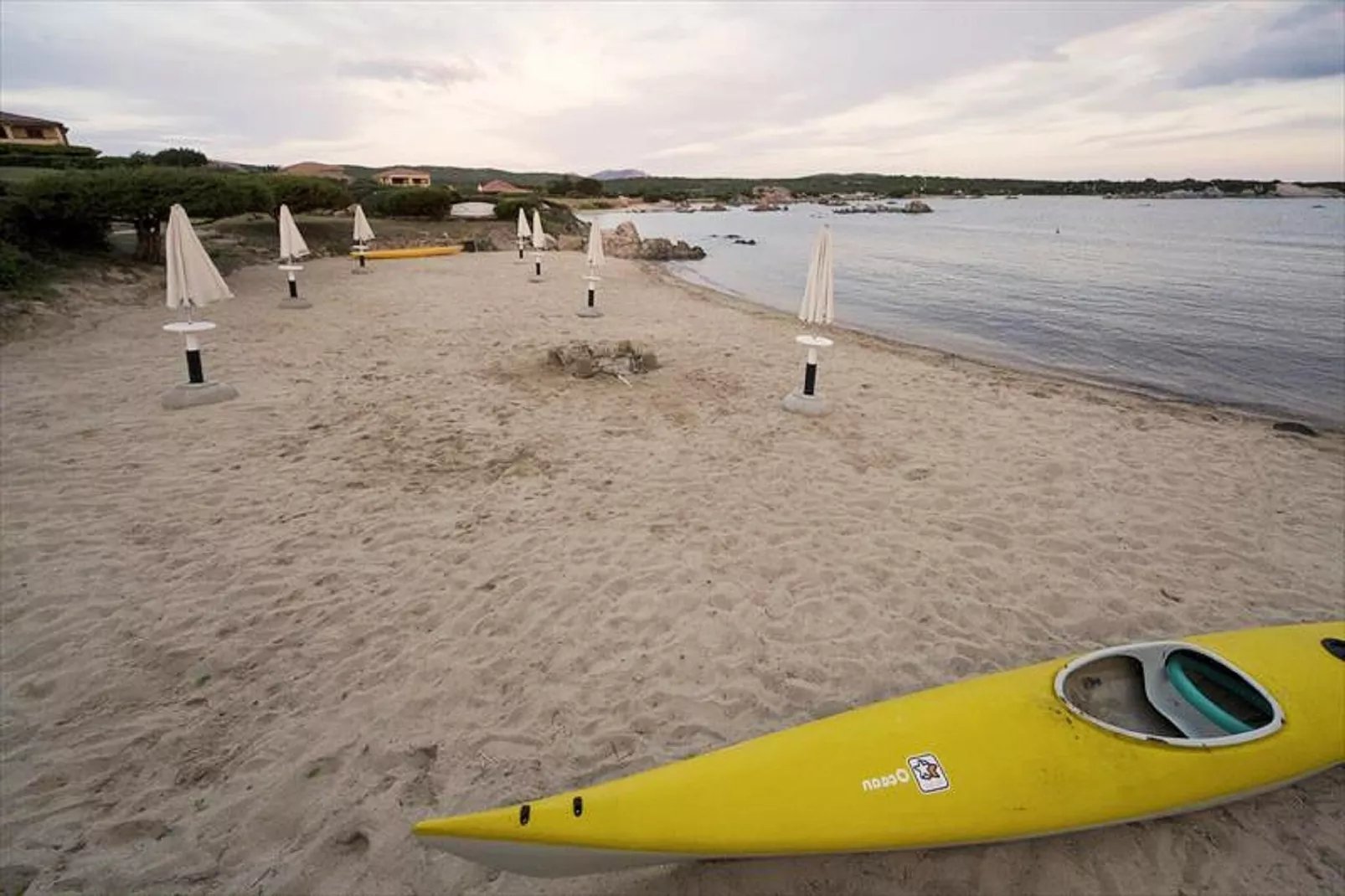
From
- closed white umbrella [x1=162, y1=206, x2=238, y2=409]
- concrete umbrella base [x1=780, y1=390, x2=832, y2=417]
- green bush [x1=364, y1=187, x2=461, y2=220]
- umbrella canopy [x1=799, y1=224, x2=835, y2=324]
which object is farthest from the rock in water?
closed white umbrella [x1=162, y1=206, x2=238, y2=409]

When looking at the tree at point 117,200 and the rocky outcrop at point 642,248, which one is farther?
the rocky outcrop at point 642,248

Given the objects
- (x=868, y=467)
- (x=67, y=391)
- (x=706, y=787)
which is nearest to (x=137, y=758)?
(x=706, y=787)

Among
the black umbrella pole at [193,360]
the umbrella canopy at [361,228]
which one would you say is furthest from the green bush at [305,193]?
the black umbrella pole at [193,360]

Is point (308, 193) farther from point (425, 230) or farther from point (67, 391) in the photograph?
point (67, 391)

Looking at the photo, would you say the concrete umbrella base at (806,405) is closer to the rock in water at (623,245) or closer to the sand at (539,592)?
the sand at (539,592)

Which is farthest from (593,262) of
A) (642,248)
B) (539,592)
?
(642,248)

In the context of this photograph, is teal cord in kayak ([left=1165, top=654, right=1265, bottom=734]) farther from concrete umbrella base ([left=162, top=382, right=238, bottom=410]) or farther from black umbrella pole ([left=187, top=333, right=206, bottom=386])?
black umbrella pole ([left=187, top=333, right=206, bottom=386])

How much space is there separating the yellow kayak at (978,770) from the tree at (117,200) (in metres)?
17.6

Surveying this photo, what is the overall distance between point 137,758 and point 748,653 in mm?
3301

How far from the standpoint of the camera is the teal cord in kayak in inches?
129

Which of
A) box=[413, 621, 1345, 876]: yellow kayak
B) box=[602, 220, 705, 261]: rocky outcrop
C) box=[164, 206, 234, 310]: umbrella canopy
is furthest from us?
box=[602, 220, 705, 261]: rocky outcrop

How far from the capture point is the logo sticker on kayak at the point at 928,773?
2.72 meters

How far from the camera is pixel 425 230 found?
30.3 meters

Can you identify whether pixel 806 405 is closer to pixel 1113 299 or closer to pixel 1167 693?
pixel 1167 693
